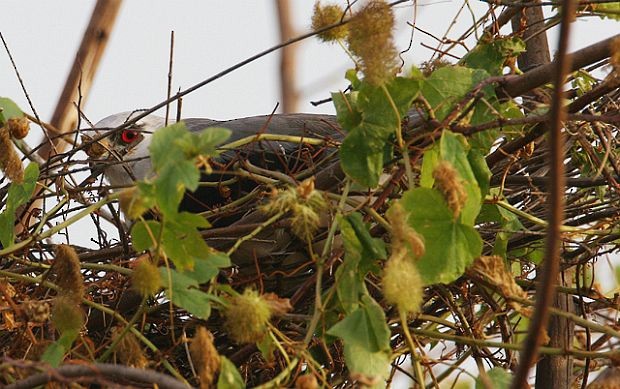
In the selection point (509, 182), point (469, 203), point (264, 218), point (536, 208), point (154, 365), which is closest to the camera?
point (469, 203)

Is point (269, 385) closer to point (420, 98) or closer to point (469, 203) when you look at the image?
point (469, 203)

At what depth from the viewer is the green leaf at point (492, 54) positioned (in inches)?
102

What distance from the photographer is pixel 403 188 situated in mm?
2330

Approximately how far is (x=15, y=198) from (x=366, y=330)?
1003 millimetres

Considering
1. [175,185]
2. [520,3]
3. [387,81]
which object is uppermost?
[520,3]

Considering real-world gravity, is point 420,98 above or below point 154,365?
above

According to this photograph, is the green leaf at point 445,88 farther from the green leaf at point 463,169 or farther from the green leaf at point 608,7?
the green leaf at point 608,7

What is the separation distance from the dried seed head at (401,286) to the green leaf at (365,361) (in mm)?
208

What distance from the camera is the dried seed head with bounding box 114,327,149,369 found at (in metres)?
1.96

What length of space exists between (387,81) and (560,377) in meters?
1.30

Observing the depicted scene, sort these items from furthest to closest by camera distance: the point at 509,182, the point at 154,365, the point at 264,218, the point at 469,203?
1. the point at 509,182
2. the point at 264,218
3. the point at 154,365
4. the point at 469,203

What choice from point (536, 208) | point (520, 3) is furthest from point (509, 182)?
point (520, 3)

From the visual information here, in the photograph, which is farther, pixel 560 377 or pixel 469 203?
pixel 560 377

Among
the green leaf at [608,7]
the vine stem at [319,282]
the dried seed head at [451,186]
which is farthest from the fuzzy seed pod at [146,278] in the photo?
the green leaf at [608,7]
